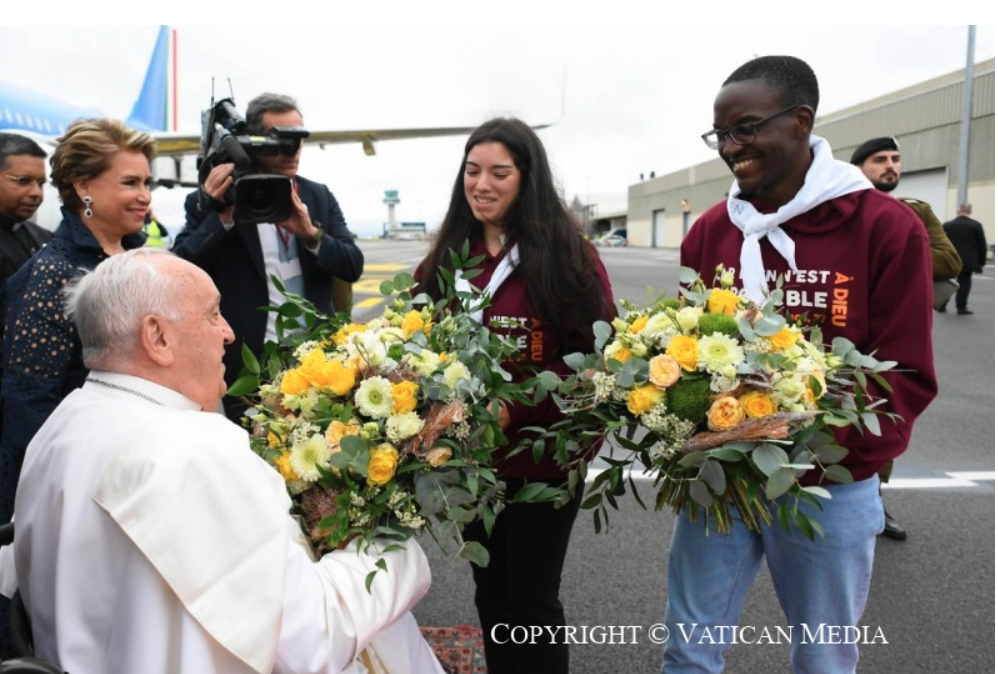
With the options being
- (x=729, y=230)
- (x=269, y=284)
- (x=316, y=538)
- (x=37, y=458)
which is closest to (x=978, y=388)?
(x=729, y=230)

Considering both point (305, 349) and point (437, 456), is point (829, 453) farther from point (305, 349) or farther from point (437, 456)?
point (305, 349)

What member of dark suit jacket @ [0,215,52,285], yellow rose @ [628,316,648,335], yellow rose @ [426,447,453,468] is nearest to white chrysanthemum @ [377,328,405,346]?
yellow rose @ [426,447,453,468]

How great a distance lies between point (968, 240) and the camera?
12.7 meters

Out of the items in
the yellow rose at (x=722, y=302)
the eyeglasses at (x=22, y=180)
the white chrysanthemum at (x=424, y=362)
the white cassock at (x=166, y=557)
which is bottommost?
the white cassock at (x=166, y=557)

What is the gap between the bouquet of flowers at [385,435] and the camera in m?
1.62

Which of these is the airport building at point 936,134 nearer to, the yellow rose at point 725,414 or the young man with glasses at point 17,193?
the young man with glasses at point 17,193

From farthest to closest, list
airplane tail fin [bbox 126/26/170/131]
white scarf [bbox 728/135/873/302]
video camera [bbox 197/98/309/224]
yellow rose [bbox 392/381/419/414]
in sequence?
airplane tail fin [bbox 126/26/170/131] → video camera [bbox 197/98/309/224] → white scarf [bbox 728/135/873/302] → yellow rose [bbox 392/381/419/414]

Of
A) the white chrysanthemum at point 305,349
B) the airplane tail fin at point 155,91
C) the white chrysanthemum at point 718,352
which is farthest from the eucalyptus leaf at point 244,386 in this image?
the airplane tail fin at point 155,91

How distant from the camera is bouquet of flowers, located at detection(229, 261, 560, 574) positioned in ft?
5.31

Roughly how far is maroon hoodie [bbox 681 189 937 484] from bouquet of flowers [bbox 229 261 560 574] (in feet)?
2.56

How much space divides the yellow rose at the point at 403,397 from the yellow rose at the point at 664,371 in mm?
534

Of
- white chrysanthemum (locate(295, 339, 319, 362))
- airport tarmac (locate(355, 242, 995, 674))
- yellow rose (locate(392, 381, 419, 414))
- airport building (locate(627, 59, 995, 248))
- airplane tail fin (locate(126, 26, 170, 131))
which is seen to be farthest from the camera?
airport building (locate(627, 59, 995, 248))

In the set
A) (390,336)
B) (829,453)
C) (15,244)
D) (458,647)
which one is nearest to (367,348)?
(390,336)

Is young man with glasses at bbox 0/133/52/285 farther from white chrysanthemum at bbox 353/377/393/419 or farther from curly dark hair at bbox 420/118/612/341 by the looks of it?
white chrysanthemum at bbox 353/377/393/419
